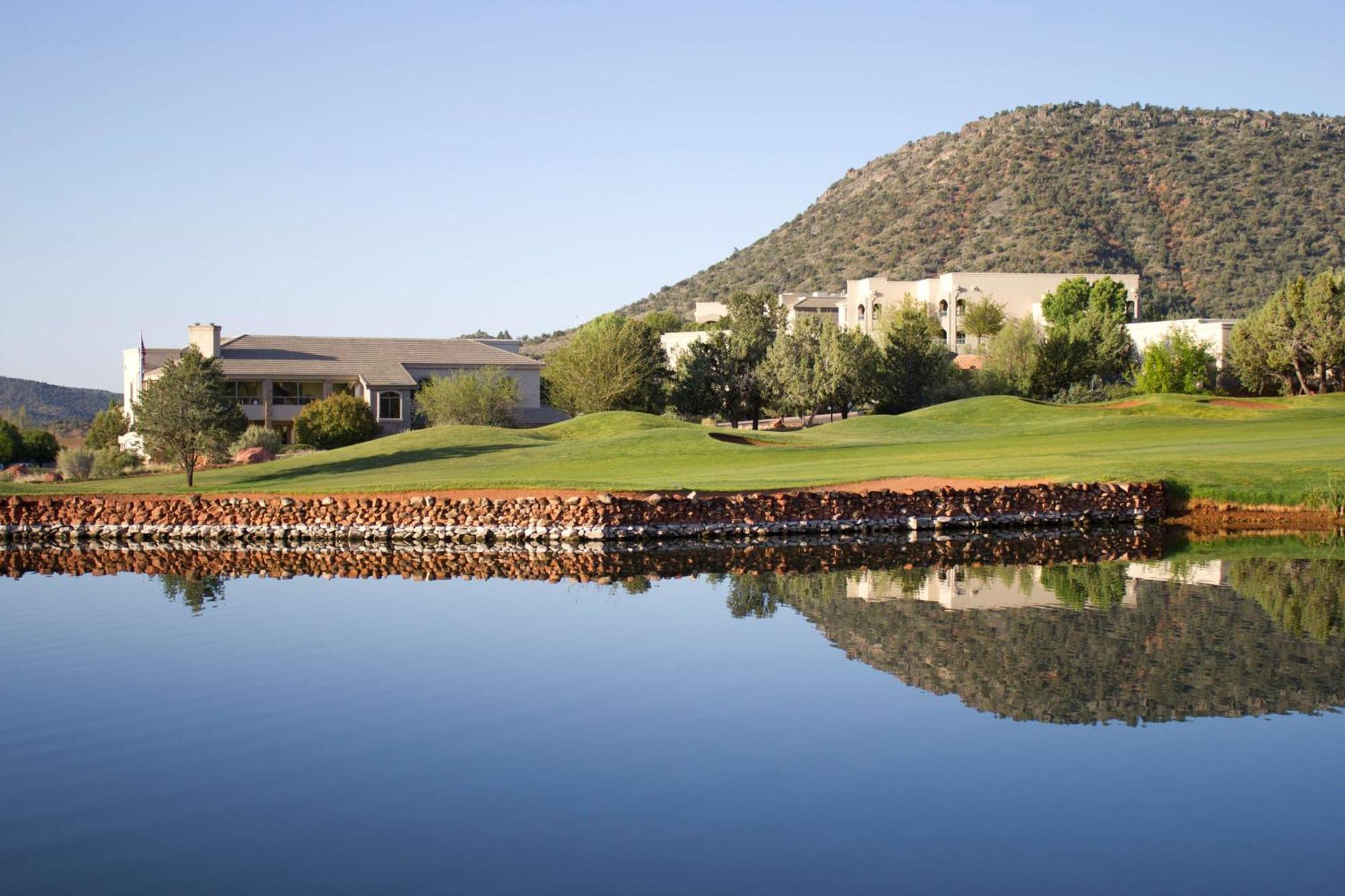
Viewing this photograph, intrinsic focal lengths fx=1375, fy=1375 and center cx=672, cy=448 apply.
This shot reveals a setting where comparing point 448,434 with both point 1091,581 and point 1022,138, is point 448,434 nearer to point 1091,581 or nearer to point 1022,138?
point 1091,581

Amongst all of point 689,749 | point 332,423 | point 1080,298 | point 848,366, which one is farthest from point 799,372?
point 689,749

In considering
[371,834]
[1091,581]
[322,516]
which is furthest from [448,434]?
[371,834]

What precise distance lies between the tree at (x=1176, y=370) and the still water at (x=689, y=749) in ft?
172

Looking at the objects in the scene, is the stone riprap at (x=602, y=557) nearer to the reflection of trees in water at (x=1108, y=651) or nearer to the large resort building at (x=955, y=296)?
the reflection of trees in water at (x=1108, y=651)

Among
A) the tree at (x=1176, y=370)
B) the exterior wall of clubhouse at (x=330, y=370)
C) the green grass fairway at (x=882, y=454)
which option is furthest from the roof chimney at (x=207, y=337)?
the tree at (x=1176, y=370)

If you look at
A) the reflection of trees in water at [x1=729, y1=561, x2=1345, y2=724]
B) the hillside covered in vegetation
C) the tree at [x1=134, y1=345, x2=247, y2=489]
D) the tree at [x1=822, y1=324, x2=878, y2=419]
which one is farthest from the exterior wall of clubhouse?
the hillside covered in vegetation

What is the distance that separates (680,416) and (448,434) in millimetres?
23124

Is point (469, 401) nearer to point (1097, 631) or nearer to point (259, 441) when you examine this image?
point (259, 441)

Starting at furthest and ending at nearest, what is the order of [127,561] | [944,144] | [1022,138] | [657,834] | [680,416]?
1. [944,144]
2. [1022,138]
3. [680,416]
4. [127,561]
5. [657,834]

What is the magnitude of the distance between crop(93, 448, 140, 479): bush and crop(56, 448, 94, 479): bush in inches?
8.5

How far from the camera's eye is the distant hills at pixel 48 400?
405 feet

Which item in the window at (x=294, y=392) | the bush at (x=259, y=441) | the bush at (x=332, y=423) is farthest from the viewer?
the window at (x=294, y=392)

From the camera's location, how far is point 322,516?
30.7 meters

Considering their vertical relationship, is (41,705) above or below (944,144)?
below
